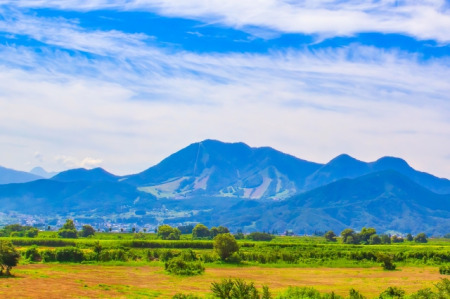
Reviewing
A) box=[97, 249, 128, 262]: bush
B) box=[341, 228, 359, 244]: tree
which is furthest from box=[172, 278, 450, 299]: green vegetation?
box=[341, 228, 359, 244]: tree

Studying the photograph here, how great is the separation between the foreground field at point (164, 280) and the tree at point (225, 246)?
26.0 ft

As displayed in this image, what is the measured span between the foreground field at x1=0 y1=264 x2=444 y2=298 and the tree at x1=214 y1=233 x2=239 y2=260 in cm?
793

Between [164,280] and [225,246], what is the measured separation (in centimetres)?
3113

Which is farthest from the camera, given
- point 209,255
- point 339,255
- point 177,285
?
point 339,255

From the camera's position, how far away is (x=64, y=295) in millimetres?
59250

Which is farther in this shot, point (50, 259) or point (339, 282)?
point (50, 259)

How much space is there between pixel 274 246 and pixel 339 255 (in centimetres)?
2590

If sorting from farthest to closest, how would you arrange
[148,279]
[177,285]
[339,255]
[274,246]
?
[274,246]
[339,255]
[148,279]
[177,285]

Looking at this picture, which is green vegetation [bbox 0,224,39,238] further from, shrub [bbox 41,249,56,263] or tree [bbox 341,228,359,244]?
tree [bbox 341,228,359,244]

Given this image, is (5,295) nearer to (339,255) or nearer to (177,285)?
(177,285)

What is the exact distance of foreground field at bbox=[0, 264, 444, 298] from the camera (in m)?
62.8

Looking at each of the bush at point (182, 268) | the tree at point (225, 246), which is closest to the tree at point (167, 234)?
the tree at point (225, 246)

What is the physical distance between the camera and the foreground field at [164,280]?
62844 mm

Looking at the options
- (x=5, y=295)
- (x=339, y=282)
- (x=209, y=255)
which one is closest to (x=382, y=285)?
(x=339, y=282)
